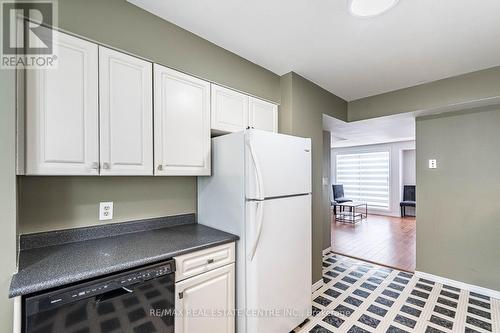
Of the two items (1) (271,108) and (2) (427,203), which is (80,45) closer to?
(1) (271,108)

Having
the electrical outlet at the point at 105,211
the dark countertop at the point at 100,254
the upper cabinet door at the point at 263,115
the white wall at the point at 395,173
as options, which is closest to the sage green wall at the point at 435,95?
the upper cabinet door at the point at 263,115

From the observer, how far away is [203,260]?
1.48 m

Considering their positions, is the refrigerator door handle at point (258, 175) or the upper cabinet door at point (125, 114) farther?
the refrigerator door handle at point (258, 175)

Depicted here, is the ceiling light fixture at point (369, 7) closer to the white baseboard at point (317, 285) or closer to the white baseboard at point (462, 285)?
the white baseboard at point (317, 285)

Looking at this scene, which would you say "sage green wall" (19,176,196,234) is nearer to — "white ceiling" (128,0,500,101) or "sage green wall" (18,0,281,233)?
"sage green wall" (18,0,281,233)

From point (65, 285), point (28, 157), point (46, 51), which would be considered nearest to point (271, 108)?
point (46, 51)

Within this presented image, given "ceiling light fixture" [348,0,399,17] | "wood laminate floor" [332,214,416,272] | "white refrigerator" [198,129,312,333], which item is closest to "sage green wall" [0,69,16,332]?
"white refrigerator" [198,129,312,333]

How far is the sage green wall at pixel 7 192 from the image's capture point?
3.29ft

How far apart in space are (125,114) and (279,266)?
1.57 meters

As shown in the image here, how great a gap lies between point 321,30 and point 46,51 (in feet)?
5.93

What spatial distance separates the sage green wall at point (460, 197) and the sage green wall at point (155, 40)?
246 cm

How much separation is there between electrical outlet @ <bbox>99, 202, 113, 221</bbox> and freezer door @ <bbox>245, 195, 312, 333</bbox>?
0.99m

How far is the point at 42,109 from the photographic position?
117 centimetres

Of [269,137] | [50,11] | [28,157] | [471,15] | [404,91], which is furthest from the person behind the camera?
[404,91]
